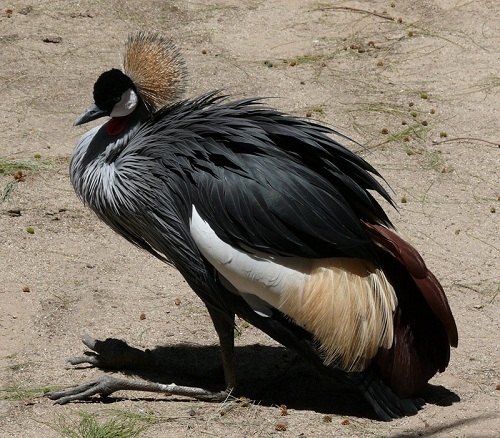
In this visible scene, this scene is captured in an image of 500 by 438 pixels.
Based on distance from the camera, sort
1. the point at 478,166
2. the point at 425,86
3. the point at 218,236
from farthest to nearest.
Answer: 1. the point at 425,86
2. the point at 478,166
3. the point at 218,236

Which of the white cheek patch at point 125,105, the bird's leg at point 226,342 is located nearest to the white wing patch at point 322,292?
the bird's leg at point 226,342

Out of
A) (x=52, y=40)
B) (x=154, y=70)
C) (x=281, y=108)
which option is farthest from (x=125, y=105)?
(x=52, y=40)

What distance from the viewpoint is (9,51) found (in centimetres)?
762

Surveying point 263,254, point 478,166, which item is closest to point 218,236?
point 263,254

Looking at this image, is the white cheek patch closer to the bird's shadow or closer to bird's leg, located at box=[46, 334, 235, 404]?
bird's leg, located at box=[46, 334, 235, 404]

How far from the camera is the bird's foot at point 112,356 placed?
4547 millimetres

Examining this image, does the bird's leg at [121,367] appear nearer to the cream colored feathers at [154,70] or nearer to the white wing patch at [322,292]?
the white wing patch at [322,292]

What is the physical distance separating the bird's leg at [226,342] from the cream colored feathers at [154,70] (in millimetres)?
1036

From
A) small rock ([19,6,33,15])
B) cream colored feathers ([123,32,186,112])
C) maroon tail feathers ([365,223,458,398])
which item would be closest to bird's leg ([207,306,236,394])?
maroon tail feathers ([365,223,458,398])

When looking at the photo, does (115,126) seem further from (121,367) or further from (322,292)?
(322,292)

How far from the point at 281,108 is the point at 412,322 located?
3.17m

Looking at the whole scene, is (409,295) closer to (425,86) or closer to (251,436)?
(251,436)

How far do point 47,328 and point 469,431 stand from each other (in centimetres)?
212

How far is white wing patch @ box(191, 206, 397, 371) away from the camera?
4051 millimetres
